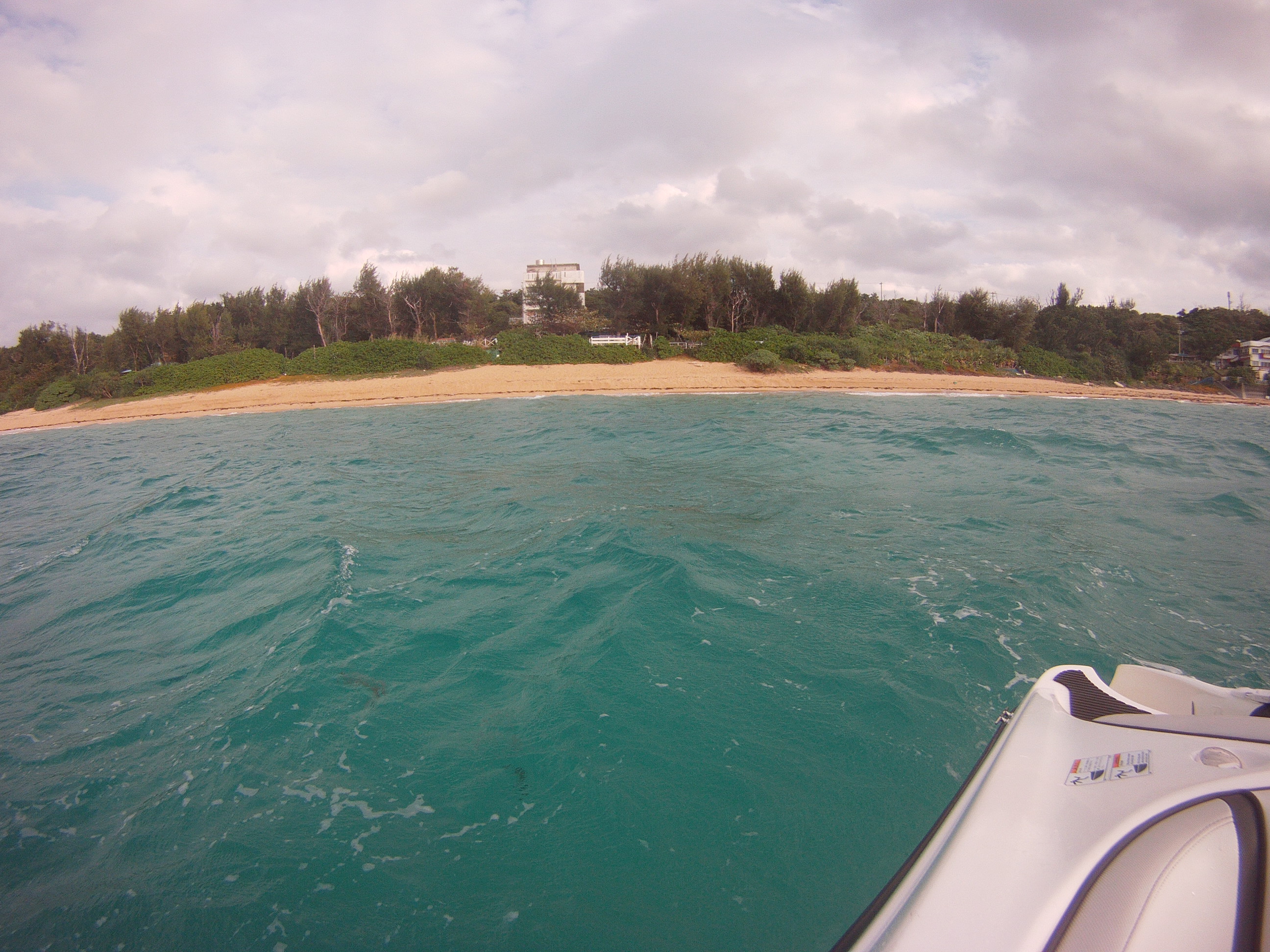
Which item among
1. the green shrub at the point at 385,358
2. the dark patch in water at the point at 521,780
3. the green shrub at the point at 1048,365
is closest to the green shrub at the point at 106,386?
the green shrub at the point at 385,358

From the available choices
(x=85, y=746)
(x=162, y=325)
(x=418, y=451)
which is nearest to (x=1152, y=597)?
(x=85, y=746)

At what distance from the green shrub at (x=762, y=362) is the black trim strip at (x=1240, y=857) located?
32.9m

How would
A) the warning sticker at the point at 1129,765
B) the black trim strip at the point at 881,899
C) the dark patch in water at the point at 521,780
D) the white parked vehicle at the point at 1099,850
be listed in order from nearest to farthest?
1. the white parked vehicle at the point at 1099,850
2. the black trim strip at the point at 881,899
3. the warning sticker at the point at 1129,765
4. the dark patch in water at the point at 521,780

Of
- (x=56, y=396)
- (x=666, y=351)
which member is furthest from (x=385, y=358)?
(x=56, y=396)

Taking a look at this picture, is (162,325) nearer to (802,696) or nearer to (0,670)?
(0,670)

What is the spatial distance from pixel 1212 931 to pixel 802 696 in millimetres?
3263

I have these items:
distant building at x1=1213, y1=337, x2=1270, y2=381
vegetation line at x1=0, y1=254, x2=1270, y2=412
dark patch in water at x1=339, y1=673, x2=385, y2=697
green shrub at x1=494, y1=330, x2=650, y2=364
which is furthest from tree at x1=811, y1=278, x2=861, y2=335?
dark patch in water at x1=339, y1=673, x2=385, y2=697

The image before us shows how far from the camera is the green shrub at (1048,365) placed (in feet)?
119

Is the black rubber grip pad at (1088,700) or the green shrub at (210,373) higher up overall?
the green shrub at (210,373)

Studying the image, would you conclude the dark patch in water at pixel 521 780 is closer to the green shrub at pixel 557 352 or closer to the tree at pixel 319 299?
the green shrub at pixel 557 352

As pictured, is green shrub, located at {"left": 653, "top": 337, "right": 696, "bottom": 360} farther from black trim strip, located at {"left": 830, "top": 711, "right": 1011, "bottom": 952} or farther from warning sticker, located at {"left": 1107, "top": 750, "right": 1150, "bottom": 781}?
black trim strip, located at {"left": 830, "top": 711, "right": 1011, "bottom": 952}

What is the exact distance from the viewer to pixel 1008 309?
1741 inches

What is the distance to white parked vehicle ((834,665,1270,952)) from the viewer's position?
1371 millimetres

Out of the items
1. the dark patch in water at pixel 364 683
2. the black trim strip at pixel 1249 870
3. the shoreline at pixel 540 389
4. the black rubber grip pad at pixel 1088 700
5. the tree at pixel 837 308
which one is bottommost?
the dark patch in water at pixel 364 683
